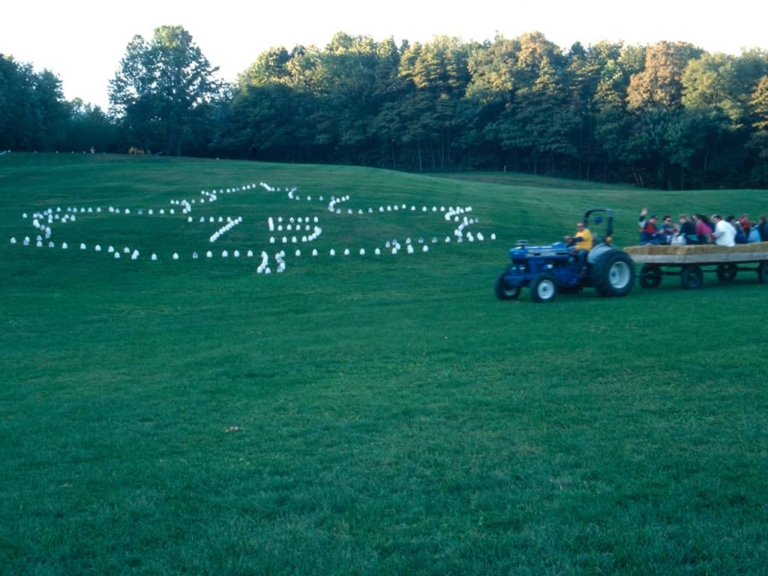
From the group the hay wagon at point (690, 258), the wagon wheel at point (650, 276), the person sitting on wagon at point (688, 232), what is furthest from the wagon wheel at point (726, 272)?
the wagon wheel at point (650, 276)

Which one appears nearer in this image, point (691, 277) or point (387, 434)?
point (387, 434)

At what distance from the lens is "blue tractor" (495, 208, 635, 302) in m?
18.7

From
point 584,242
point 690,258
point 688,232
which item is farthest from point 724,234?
point 584,242

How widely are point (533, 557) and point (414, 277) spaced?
2081 centimetres

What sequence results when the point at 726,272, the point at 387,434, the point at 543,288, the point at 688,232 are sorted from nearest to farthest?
the point at 387,434 < the point at 543,288 < the point at 726,272 < the point at 688,232

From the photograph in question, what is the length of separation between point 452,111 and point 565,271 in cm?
6791

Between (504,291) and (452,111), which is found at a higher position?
(452,111)

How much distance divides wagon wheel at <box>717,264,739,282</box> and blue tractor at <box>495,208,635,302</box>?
14.7 ft

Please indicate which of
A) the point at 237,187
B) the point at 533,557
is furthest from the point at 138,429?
the point at 237,187

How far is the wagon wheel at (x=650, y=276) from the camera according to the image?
68.8 feet

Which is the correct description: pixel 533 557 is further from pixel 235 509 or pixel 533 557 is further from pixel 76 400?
pixel 76 400

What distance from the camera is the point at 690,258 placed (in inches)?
787

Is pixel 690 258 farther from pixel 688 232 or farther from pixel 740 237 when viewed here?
pixel 740 237

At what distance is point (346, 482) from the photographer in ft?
21.3
